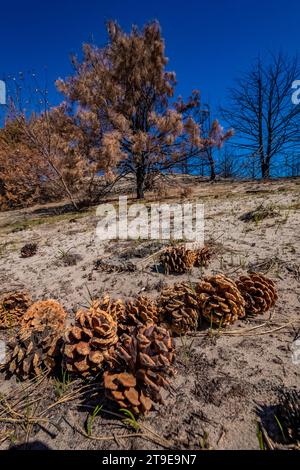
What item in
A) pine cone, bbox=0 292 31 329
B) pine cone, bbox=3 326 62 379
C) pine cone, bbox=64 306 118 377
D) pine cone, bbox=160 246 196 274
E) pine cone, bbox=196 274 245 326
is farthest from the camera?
pine cone, bbox=160 246 196 274

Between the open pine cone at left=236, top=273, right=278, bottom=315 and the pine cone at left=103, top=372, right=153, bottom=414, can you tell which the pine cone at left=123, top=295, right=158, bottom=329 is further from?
the open pine cone at left=236, top=273, right=278, bottom=315

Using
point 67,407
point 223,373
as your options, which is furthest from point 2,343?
point 223,373

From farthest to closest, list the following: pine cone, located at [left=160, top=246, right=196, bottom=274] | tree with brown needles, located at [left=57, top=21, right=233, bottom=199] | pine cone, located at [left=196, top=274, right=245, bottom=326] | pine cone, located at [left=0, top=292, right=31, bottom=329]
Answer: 1. tree with brown needles, located at [left=57, top=21, right=233, bottom=199]
2. pine cone, located at [left=160, top=246, right=196, bottom=274]
3. pine cone, located at [left=0, top=292, right=31, bottom=329]
4. pine cone, located at [left=196, top=274, right=245, bottom=326]

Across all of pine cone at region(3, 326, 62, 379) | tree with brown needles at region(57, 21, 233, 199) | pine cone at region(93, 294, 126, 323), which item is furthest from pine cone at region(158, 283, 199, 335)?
tree with brown needles at region(57, 21, 233, 199)

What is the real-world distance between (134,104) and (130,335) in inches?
346

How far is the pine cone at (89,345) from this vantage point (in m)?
1.33

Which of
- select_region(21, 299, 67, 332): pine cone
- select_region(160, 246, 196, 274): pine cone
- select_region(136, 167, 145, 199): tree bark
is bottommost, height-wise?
select_region(21, 299, 67, 332): pine cone

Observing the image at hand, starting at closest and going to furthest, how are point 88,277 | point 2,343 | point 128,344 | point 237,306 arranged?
point 128,344 → point 237,306 → point 2,343 → point 88,277

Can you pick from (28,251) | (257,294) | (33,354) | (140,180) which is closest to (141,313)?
(33,354)

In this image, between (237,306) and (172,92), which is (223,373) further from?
(172,92)

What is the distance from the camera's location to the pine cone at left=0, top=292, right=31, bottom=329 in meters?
2.00

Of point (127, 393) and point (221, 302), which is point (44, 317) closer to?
point (127, 393)

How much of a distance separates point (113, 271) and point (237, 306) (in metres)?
1.41
